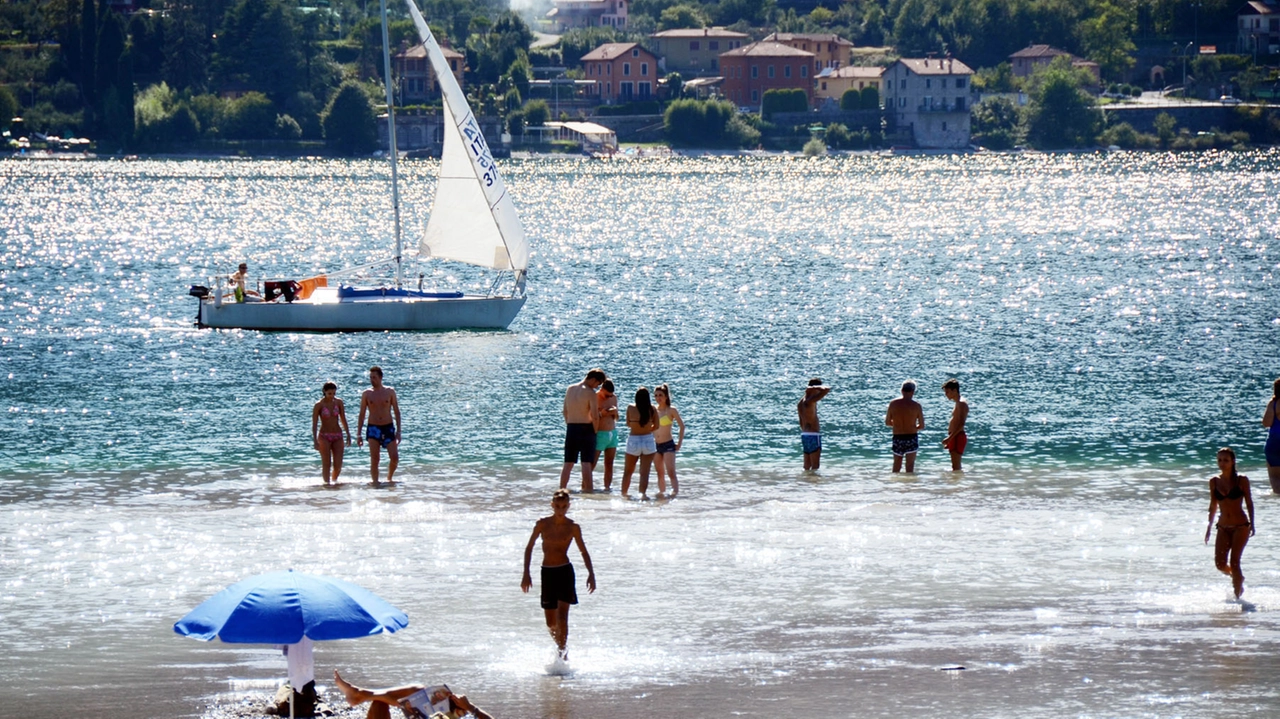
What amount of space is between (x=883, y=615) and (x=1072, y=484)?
368 inches

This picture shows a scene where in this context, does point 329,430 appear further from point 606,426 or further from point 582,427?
point 606,426

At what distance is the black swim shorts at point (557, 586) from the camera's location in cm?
1620

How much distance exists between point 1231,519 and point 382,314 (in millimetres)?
37226

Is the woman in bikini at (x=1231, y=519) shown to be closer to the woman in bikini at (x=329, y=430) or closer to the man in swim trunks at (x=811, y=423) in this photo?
the man in swim trunks at (x=811, y=423)

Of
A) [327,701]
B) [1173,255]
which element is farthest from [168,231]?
[327,701]

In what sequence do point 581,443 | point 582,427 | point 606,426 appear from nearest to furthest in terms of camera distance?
1. point 582,427
2. point 581,443
3. point 606,426

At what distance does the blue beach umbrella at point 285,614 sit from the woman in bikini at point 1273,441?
14340 millimetres

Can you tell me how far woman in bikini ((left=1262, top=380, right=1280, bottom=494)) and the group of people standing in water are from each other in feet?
26.2

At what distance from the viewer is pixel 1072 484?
26.5 meters

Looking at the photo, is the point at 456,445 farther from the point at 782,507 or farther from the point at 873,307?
the point at 873,307

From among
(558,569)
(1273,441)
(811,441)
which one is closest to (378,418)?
(811,441)

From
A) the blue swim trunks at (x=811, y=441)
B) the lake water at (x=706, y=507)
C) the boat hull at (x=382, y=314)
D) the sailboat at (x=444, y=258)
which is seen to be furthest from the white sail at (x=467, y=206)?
the blue swim trunks at (x=811, y=441)

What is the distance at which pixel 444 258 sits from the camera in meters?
50.7

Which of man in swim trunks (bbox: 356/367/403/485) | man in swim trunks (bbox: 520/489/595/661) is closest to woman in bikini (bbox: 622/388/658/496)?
man in swim trunks (bbox: 356/367/403/485)
